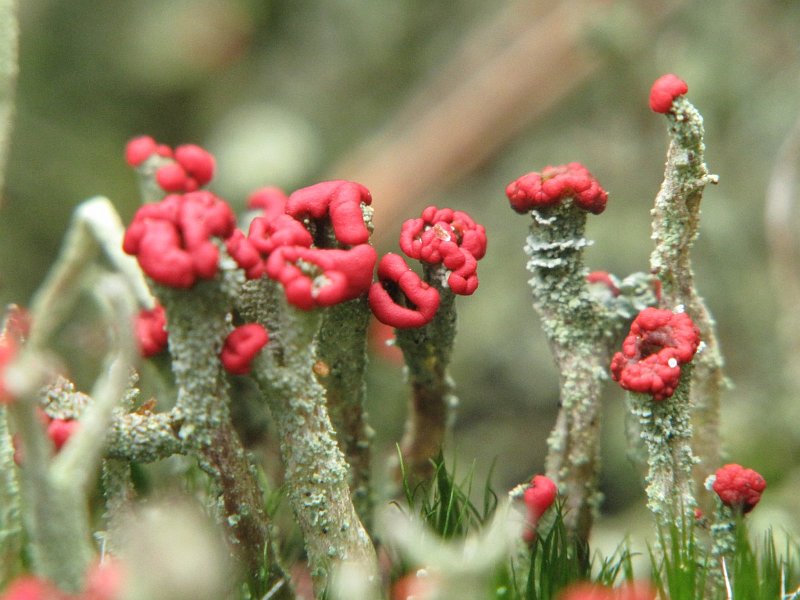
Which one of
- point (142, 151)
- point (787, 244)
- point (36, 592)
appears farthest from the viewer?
point (787, 244)

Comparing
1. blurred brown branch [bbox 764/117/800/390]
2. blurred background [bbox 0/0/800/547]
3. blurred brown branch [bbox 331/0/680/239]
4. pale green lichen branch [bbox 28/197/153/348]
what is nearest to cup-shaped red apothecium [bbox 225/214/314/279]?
pale green lichen branch [bbox 28/197/153/348]

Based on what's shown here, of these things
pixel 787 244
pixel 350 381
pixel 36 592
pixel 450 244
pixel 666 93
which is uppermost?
pixel 787 244

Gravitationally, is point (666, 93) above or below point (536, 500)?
above

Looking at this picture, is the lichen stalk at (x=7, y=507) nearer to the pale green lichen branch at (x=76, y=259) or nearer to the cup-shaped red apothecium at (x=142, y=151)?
the pale green lichen branch at (x=76, y=259)

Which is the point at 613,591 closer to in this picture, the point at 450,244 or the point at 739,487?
the point at 739,487

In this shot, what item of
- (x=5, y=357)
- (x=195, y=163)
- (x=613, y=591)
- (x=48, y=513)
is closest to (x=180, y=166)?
(x=195, y=163)

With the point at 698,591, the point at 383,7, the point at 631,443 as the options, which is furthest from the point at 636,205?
the point at 698,591
